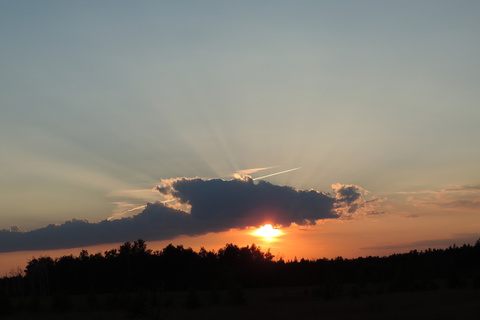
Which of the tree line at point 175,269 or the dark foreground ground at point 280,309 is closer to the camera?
the dark foreground ground at point 280,309

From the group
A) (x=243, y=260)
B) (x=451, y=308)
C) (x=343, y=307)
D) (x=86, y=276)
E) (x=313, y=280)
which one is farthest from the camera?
(x=243, y=260)

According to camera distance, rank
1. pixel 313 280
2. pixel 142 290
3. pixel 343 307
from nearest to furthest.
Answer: pixel 142 290 < pixel 343 307 < pixel 313 280

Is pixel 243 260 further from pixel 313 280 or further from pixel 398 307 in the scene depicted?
pixel 398 307

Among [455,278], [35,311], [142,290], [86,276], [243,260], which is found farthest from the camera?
[243,260]

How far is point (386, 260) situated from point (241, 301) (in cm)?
9988

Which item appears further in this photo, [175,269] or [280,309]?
[175,269]

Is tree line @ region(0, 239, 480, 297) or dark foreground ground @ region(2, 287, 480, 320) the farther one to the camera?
tree line @ region(0, 239, 480, 297)

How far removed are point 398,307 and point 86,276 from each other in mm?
114154

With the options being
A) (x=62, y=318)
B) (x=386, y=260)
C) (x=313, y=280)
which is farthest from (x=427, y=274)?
(x=386, y=260)

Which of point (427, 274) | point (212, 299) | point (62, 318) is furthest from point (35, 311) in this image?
point (427, 274)

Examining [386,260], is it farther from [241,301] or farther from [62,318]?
[62,318]

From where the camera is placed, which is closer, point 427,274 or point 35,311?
point 35,311

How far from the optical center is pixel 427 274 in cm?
6328

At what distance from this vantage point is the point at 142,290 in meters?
39.4
